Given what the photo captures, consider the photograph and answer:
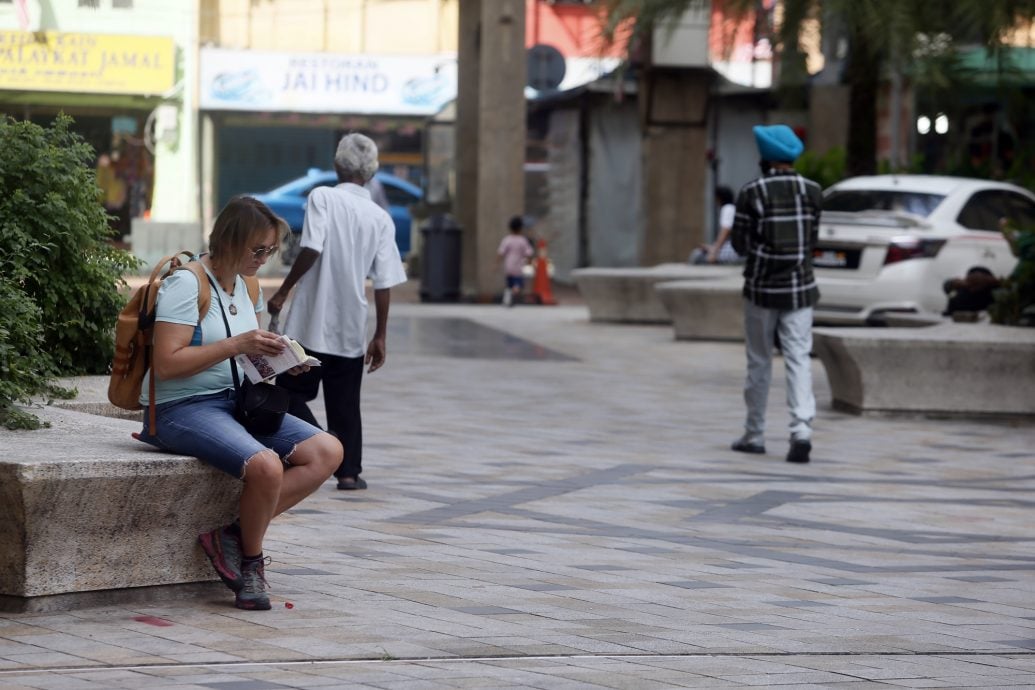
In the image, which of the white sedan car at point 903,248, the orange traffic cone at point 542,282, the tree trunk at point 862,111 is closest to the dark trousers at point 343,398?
the white sedan car at point 903,248

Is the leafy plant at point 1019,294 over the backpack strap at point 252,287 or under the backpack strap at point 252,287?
under

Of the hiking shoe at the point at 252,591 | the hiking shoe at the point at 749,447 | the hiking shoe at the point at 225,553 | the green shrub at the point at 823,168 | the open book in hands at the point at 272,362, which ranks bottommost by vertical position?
the hiking shoe at the point at 749,447

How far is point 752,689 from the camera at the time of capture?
207 inches

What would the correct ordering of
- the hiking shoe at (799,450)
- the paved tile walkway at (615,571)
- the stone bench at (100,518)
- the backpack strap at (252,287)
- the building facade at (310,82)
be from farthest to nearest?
the building facade at (310,82), the hiking shoe at (799,450), the backpack strap at (252,287), the stone bench at (100,518), the paved tile walkway at (615,571)

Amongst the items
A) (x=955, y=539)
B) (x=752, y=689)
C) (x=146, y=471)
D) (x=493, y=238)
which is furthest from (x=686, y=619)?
(x=493, y=238)

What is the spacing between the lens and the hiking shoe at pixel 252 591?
19.8 ft

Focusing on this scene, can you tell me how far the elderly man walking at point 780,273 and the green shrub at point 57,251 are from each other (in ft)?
12.8

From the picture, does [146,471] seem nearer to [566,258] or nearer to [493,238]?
[493,238]

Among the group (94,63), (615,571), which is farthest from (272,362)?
(94,63)

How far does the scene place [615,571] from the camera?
23.3 ft

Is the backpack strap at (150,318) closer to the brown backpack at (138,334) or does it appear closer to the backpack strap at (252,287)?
the brown backpack at (138,334)

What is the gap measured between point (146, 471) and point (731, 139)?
27758 millimetres

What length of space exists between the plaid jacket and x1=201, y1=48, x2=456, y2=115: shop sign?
30125mm

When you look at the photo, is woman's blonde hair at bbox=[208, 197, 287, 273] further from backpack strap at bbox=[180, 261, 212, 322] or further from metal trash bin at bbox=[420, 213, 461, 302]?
metal trash bin at bbox=[420, 213, 461, 302]
